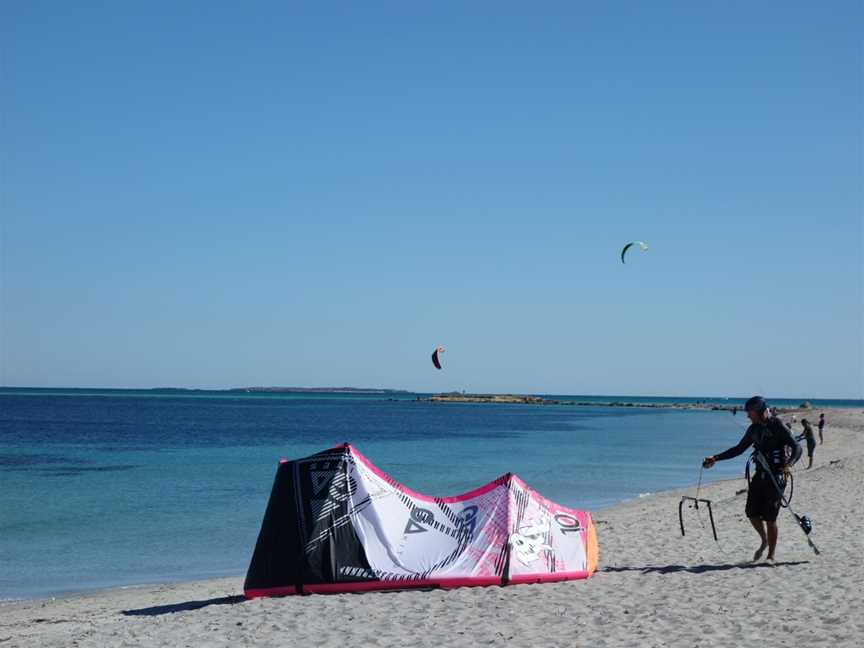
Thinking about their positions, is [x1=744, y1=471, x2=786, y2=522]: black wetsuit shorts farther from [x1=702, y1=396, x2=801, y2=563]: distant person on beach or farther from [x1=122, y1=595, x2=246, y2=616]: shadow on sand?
[x1=122, y1=595, x2=246, y2=616]: shadow on sand

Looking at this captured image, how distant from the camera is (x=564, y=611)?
7520 mm

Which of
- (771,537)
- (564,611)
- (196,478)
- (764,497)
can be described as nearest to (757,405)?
(764,497)

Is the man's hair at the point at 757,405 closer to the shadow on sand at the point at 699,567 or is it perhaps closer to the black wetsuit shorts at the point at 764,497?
the black wetsuit shorts at the point at 764,497

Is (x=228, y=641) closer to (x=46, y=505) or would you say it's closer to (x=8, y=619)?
(x=8, y=619)

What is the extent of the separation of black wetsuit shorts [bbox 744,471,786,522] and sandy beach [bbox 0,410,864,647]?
54 centimetres

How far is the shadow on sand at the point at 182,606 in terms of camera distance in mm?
8805

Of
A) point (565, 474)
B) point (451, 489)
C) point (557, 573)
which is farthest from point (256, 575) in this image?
point (565, 474)

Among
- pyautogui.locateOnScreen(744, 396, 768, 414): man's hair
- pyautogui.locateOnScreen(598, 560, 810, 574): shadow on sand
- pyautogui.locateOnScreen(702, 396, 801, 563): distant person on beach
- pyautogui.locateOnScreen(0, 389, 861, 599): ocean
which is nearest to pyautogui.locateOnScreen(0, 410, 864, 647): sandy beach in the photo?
pyautogui.locateOnScreen(598, 560, 810, 574): shadow on sand

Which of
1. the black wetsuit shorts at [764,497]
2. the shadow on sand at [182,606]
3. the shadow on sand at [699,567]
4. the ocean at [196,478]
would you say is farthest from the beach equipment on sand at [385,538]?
the ocean at [196,478]

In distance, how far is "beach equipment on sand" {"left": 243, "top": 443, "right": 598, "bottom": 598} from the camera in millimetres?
8500

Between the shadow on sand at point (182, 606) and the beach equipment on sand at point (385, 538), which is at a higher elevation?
the beach equipment on sand at point (385, 538)

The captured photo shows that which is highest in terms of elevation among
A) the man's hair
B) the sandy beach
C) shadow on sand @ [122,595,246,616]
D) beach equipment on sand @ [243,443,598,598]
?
the man's hair

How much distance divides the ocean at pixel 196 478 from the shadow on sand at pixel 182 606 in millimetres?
2975

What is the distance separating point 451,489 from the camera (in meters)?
23.8
